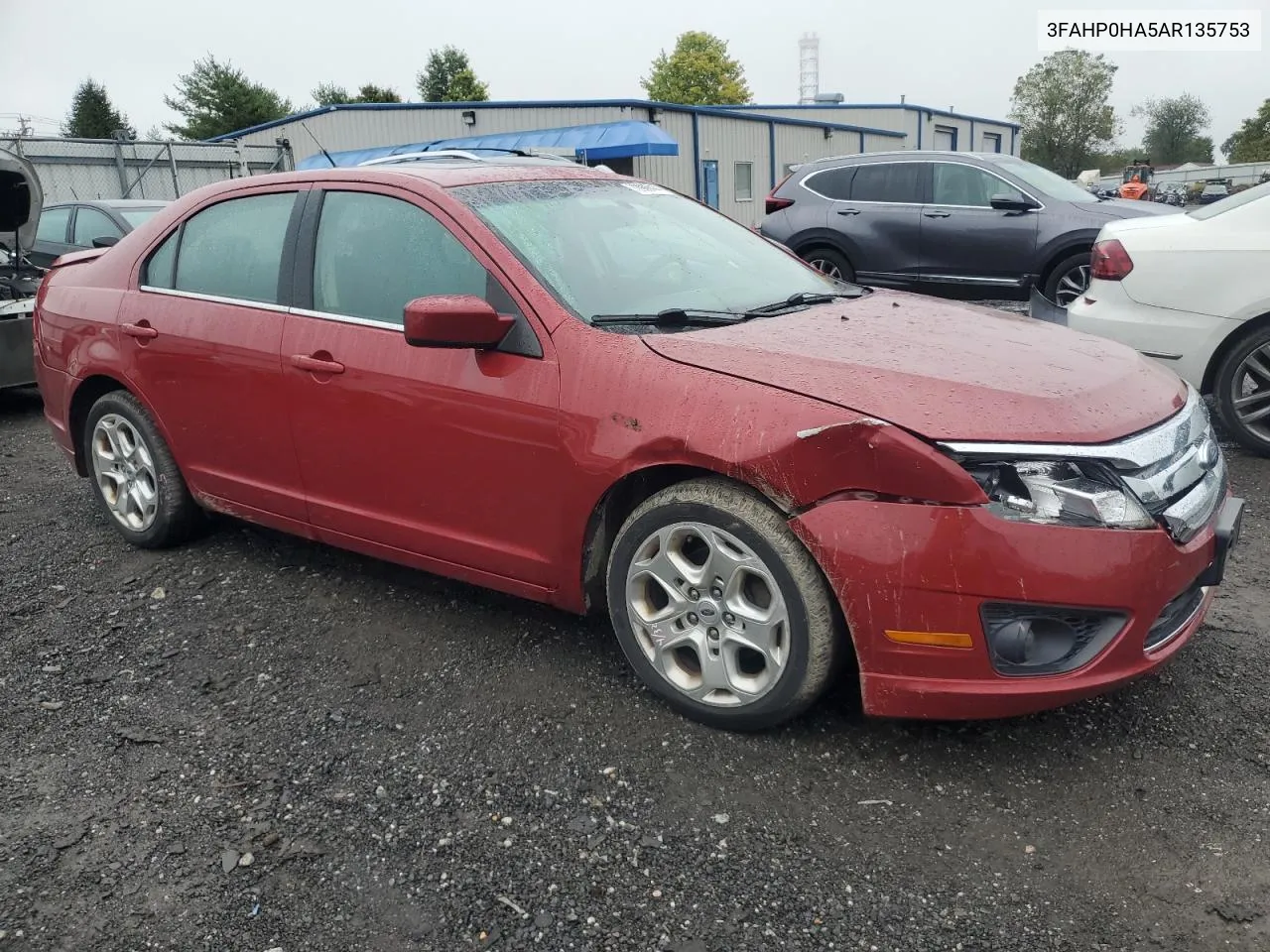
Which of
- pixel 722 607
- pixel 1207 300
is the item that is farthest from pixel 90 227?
pixel 1207 300

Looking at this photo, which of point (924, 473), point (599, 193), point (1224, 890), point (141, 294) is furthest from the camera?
point (141, 294)

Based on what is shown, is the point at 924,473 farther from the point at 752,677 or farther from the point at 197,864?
the point at 197,864

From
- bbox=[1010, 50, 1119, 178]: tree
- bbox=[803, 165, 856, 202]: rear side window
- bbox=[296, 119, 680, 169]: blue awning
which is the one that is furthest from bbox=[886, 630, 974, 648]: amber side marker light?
bbox=[1010, 50, 1119, 178]: tree

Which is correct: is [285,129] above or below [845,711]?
above

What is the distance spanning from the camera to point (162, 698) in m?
3.15

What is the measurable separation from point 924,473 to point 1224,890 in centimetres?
109

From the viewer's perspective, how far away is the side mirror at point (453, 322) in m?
2.86

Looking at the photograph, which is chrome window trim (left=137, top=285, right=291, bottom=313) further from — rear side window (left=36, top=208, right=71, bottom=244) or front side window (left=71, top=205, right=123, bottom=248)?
rear side window (left=36, top=208, right=71, bottom=244)

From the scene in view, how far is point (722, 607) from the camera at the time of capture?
8.84ft

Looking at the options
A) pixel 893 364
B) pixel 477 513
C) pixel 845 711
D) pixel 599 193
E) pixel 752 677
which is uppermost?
pixel 599 193

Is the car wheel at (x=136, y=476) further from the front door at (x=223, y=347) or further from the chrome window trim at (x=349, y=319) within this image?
the chrome window trim at (x=349, y=319)

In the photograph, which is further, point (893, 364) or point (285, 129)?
point (285, 129)

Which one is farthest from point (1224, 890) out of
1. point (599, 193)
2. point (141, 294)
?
point (141, 294)

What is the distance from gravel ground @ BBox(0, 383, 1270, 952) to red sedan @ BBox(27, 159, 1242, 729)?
27 centimetres
